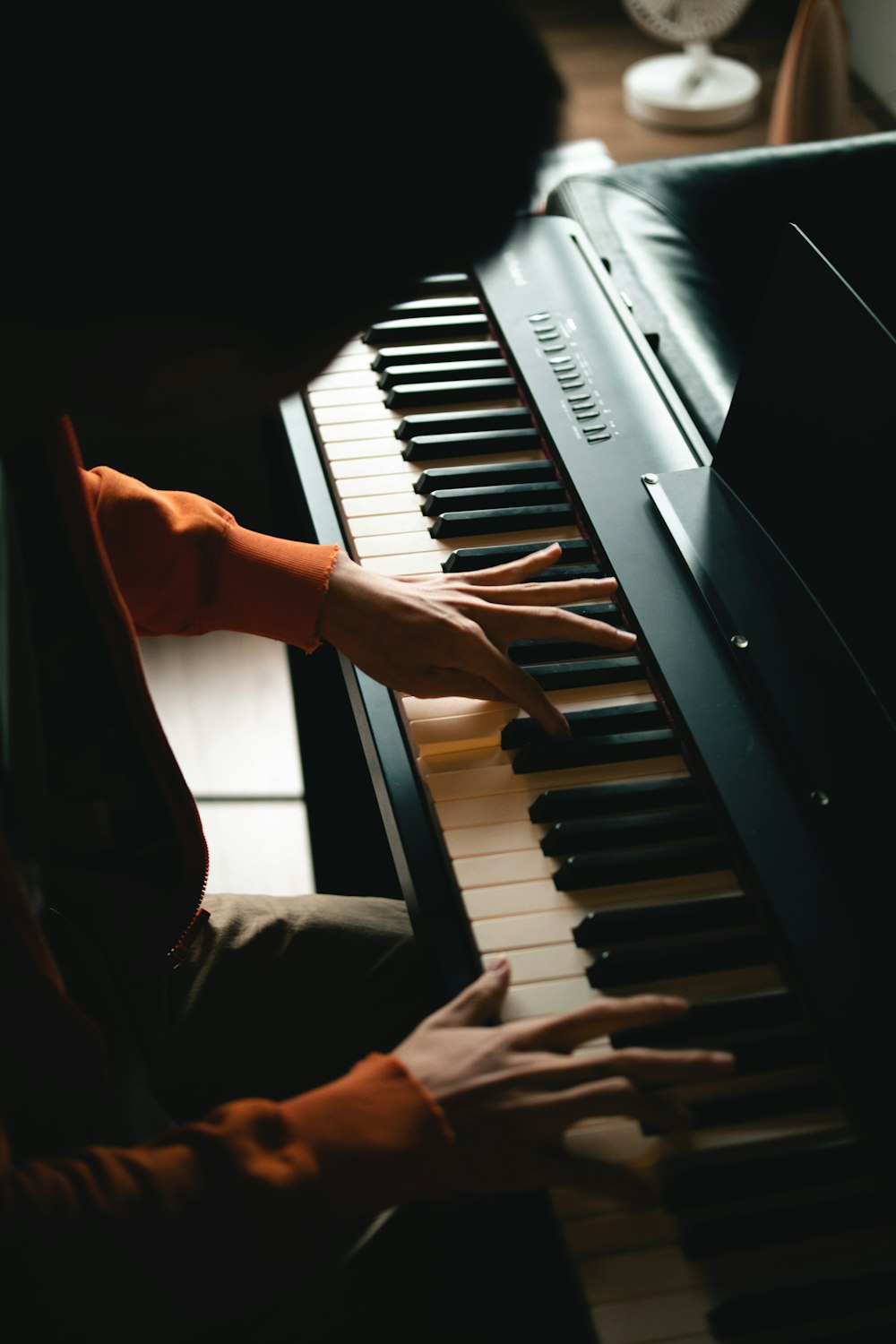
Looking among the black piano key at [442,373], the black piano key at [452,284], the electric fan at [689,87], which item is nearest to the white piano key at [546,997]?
the black piano key at [442,373]

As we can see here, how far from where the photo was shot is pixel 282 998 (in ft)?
3.91

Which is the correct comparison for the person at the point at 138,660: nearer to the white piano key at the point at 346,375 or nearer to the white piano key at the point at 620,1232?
the white piano key at the point at 620,1232

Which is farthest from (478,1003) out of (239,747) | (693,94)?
(693,94)

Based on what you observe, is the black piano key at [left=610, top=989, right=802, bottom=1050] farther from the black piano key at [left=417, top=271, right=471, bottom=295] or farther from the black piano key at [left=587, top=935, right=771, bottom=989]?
the black piano key at [left=417, top=271, right=471, bottom=295]

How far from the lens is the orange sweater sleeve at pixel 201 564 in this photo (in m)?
1.21

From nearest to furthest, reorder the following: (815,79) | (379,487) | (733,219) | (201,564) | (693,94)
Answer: (201,564)
(379,487)
(733,219)
(815,79)
(693,94)

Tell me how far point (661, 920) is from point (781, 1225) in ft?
0.76

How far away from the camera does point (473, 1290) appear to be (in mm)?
1010

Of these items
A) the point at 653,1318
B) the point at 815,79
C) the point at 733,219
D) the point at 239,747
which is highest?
the point at 815,79

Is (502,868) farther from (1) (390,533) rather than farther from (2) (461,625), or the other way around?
(1) (390,533)

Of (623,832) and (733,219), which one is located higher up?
(733,219)

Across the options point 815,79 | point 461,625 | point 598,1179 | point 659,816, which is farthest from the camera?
point 815,79

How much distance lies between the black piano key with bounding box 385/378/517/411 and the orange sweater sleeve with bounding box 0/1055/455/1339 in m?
0.87

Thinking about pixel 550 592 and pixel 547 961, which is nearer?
pixel 547 961
